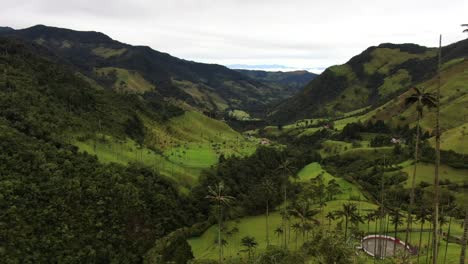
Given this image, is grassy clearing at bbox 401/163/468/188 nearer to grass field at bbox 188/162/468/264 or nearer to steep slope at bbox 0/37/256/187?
grass field at bbox 188/162/468/264

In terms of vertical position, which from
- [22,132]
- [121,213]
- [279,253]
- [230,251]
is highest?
[22,132]

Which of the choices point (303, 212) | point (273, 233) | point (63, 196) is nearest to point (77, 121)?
point (63, 196)

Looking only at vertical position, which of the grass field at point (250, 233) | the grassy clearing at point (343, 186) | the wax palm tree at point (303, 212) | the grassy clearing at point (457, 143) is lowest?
the grass field at point (250, 233)

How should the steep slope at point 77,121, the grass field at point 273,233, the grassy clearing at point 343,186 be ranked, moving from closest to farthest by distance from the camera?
1. the grass field at point 273,233
2. the steep slope at point 77,121
3. the grassy clearing at point 343,186

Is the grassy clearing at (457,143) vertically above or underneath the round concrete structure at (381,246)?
above

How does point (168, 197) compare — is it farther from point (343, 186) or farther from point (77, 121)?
point (343, 186)

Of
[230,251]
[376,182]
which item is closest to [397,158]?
[376,182]

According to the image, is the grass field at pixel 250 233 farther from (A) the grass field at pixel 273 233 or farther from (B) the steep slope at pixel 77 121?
(B) the steep slope at pixel 77 121

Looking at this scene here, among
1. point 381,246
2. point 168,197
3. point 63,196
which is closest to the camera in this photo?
point 381,246

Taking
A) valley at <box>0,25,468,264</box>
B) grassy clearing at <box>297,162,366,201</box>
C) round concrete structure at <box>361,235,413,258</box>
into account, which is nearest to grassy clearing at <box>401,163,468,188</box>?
valley at <box>0,25,468,264</box>

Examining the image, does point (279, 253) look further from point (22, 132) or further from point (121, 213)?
point (22, 132)

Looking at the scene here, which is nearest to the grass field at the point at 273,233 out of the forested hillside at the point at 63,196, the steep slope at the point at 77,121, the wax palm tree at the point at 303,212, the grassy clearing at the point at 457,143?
the wax palm tree at the point at 303,212

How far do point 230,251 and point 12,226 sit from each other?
189ft

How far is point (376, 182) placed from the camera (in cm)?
17762
